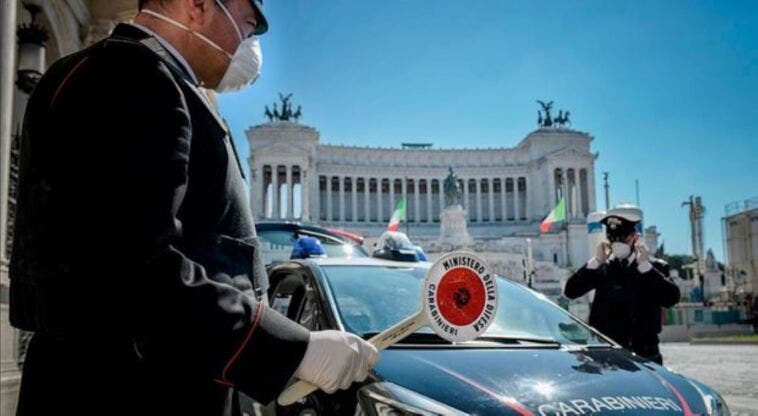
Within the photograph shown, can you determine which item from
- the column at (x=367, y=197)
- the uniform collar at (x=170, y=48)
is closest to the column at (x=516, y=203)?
the column at (x=367, y=197)

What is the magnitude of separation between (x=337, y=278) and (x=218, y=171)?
5.90 ft

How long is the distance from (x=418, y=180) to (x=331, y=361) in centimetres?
6771

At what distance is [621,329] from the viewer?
15.6ft

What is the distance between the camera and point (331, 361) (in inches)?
57.5

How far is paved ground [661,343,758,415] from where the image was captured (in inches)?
267

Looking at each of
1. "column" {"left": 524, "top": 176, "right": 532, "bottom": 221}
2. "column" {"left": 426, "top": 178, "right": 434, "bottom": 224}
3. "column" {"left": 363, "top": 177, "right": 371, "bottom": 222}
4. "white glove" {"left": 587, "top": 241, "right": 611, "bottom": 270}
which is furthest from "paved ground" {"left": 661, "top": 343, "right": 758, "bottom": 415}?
"column" {"left": 426, "top": 178, "right": 434, "bottom": 224}

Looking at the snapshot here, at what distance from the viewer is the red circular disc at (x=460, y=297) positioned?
1697mm

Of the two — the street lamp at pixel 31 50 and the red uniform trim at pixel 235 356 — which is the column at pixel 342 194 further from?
the red uniform trim at pixel 235 356

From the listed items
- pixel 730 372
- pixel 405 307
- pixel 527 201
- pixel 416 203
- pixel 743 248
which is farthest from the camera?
pixel 416 203

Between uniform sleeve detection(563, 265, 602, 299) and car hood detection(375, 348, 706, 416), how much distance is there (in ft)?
7.45

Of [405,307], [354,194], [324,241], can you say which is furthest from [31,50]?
[354,194]

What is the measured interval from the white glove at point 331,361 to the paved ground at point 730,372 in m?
5.71

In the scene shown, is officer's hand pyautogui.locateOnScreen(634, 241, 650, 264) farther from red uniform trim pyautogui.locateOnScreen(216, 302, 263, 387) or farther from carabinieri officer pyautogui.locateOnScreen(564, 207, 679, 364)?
red uniform trim pyautogui.locateOnScreen(216, 302, 263, 387)

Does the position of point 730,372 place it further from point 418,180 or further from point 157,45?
point 418,180
